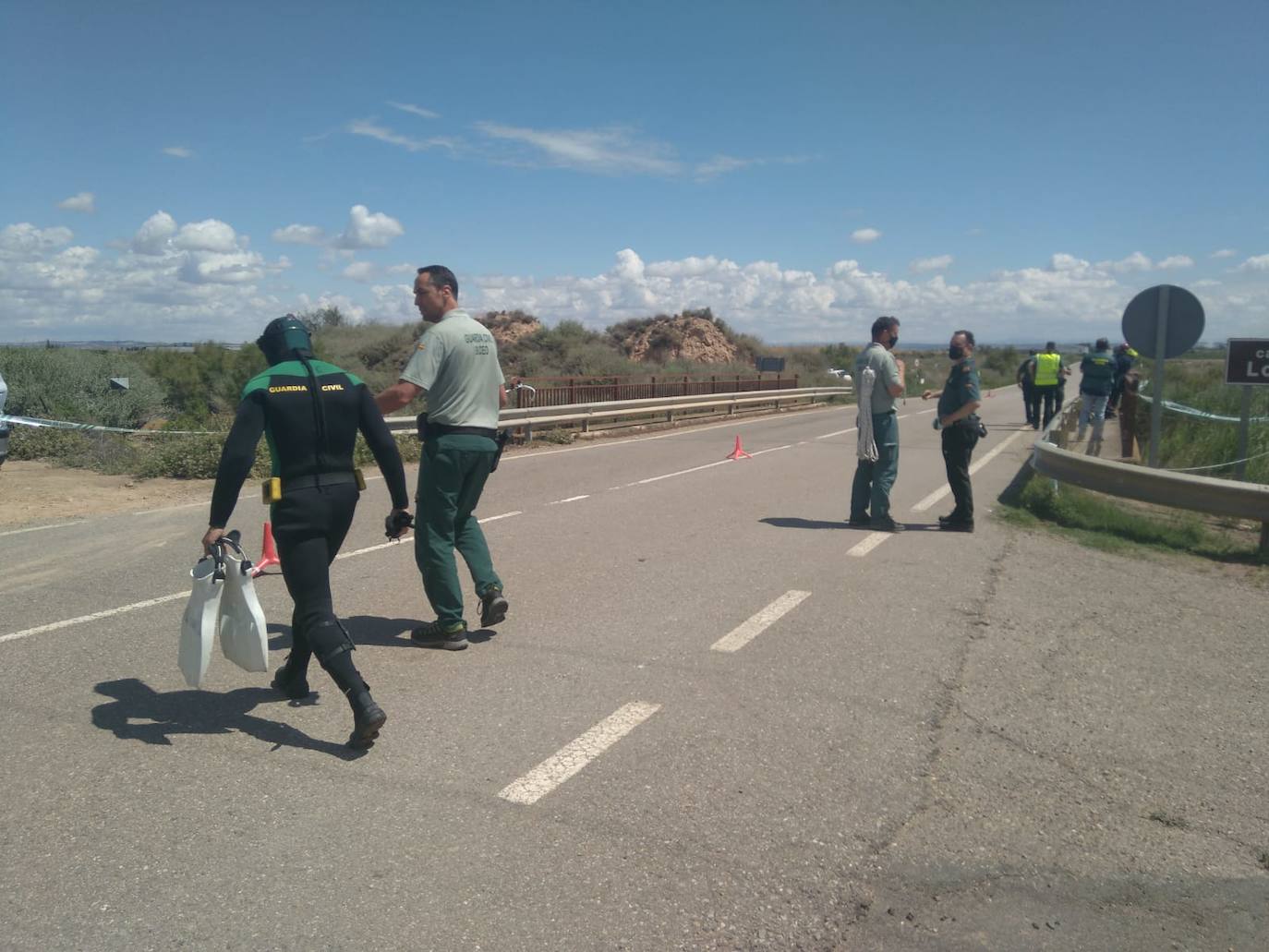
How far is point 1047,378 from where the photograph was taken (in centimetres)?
2262

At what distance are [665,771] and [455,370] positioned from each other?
2.63 meters

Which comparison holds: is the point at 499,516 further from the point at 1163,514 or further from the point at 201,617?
the point at 1163,514

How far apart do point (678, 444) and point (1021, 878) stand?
17160 millimetres

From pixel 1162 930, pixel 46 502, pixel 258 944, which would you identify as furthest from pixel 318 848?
pixel 46 502

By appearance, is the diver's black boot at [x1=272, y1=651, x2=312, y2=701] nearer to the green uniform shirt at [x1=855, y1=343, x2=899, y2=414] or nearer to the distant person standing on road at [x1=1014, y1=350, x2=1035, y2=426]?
the green uniform shirt at [x1=855, y1=343, x2=899, y2=414]

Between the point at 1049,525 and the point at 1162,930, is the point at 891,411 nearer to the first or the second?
the point at 1049,525

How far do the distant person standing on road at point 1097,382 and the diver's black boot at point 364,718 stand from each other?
14.4 metres

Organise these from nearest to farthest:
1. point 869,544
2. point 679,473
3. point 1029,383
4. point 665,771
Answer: point 665,771 < point 869,544 < point 679,473 < point 1029,383

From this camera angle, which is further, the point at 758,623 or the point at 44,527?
the point at 44,527

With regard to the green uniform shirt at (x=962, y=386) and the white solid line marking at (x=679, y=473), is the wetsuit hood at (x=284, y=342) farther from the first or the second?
the white solid line marking at (x=679, y=473)

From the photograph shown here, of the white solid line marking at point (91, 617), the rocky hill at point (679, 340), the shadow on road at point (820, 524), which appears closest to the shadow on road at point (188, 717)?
the white solid line marking at point (91, 617)

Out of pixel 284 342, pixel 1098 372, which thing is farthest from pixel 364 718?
pixel 1098 372

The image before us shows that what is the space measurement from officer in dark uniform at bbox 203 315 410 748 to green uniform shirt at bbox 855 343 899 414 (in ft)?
20.4

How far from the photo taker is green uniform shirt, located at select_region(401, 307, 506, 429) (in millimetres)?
5715
